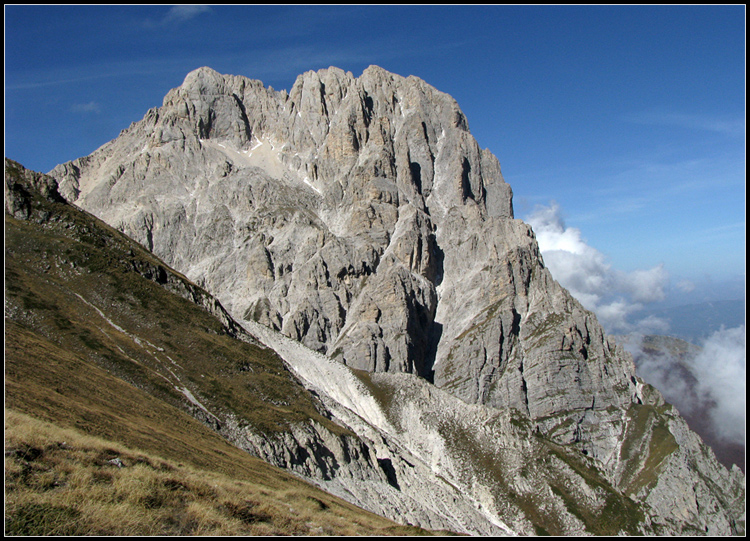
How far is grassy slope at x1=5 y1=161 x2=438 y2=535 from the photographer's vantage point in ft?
65.3

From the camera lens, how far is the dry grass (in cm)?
1761

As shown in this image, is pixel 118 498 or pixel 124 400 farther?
pixel 124 400

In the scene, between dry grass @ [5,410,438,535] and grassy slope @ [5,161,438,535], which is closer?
dry grass @ [5,410,438,535]

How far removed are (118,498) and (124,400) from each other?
2968 centimetres

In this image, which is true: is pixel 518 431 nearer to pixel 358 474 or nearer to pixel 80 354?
pixel 358 474

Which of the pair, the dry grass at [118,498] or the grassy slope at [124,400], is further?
the grassy slope at [124,400]

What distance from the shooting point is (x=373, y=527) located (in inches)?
1121

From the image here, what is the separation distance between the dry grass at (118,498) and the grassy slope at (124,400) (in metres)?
0.07

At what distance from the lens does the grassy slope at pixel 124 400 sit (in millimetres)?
19891

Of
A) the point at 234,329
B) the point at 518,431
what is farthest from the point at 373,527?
the point at 518,431

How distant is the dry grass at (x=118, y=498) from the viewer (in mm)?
17609

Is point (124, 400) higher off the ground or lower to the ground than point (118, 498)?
lower

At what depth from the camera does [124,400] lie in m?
46.3

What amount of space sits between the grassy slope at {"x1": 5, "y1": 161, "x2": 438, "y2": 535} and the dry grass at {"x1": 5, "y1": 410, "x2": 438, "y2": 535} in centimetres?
7
